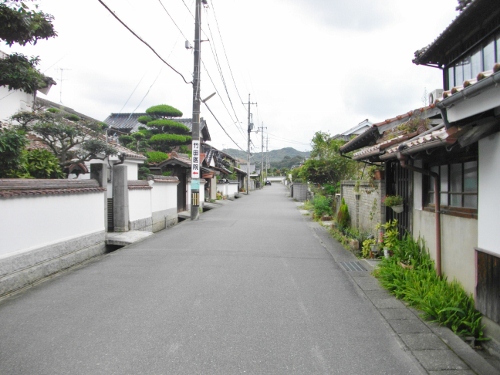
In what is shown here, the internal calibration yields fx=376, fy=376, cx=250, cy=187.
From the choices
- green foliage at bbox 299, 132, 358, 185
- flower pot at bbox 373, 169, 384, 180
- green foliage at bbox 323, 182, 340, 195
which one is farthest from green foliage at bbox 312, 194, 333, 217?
flower pot at bbox 373, 169, 384, 180

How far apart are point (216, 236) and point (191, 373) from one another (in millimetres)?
9324

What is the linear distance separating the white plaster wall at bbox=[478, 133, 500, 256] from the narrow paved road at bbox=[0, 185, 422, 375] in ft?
5.26

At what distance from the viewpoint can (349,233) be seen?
12.2 meters

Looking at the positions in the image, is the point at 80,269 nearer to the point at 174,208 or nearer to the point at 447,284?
the point at 447,284

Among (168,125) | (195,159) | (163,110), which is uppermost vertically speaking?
(163,110)

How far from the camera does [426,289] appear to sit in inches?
223

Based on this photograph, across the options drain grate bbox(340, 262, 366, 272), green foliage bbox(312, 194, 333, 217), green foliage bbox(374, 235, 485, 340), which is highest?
green foliage bbox(312, 194, 333, 217)

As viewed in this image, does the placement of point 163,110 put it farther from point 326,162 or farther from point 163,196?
point 326,162

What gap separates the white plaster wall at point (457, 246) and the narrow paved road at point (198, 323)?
1.32m

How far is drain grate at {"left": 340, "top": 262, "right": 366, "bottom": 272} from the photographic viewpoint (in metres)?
8.32

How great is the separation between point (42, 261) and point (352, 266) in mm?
6563

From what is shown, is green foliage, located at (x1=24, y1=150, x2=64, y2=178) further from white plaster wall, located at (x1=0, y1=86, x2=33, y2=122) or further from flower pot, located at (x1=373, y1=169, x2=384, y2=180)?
flower pot, located at (x1=373, y1=169, x2=384, y2=180)

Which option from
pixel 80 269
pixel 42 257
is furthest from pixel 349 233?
pixel 42 257

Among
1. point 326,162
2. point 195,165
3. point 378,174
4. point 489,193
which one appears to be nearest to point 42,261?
point 489,193
